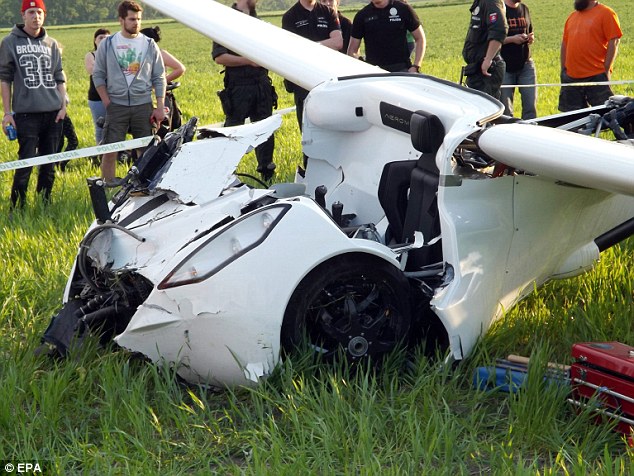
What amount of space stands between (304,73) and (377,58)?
10.2 feet

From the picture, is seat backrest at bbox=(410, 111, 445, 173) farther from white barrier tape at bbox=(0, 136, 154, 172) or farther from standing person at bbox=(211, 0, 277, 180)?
standing person at bbox=(211, 0, 277, 180)

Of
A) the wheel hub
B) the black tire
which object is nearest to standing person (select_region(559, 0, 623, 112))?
the black tire

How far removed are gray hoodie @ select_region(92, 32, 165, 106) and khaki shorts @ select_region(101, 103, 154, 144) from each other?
0.18 ft

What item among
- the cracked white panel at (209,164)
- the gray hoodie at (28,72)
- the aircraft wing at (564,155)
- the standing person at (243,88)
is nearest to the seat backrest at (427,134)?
the aircraft wing at (564,155)

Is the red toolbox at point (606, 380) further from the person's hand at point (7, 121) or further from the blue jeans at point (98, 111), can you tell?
the blue jeans at point (98, 111)

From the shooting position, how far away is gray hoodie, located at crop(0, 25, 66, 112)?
27.2 ft

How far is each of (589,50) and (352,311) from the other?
22.3ft

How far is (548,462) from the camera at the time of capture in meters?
3.69

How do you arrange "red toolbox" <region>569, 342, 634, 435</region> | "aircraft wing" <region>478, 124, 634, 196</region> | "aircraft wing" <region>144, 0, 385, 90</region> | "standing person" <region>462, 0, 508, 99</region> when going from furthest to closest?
"standing person" <region>462, 0, 508, 99</region> → "aircraft wing" <region>144, 0, 385, 90</region> → "aircraft wing" <region>478, 124, 634, 196</region> → "red toolbox" <region>569, 342, 634, 435</region>

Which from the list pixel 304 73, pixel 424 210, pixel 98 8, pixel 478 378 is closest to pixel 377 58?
pixel 304 73

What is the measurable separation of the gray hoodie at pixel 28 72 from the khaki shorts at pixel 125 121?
51cm

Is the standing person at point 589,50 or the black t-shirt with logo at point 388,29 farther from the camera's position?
the standing person at point 589,50

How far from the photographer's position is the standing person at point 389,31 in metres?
9.31

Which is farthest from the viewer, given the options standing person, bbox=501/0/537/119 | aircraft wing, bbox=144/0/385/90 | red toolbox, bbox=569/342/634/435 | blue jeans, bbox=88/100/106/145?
blue jeans, bbox=88/100/106/145
